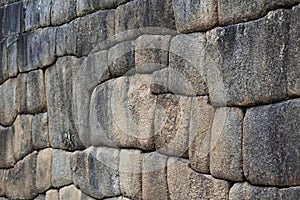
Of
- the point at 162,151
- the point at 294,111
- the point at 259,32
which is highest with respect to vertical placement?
the point at 259,32

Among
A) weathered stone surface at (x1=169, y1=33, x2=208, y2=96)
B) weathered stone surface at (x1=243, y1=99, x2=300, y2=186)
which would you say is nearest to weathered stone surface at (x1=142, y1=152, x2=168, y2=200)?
weathered stone surface at (x1=169, y1=33, x2=208, y2=96)

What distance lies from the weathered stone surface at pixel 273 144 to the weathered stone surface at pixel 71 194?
207 cm

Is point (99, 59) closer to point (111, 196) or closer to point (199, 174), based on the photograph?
point (111, 196)

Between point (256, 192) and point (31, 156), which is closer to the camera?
point (256, 192)

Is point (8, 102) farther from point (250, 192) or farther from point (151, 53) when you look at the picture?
point (250, 192)

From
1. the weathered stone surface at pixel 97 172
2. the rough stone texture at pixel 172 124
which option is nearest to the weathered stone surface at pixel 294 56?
the rough stone texture at pixel 172 124

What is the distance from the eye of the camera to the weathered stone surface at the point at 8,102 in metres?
7.85

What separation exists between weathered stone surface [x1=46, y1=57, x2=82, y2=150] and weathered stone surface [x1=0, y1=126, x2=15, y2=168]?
0.89 metres

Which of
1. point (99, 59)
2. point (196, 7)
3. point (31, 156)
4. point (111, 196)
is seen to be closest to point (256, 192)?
point (196, 7)

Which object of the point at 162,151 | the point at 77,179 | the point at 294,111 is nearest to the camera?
the point at 294,111

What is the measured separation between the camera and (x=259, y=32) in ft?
14.8

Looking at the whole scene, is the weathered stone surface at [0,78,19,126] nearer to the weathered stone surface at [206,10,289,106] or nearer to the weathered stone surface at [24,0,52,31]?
the weathered stone surface at [24,0,52,31]

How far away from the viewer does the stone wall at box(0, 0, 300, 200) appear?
445 centimetres

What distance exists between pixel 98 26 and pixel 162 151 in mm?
1261
